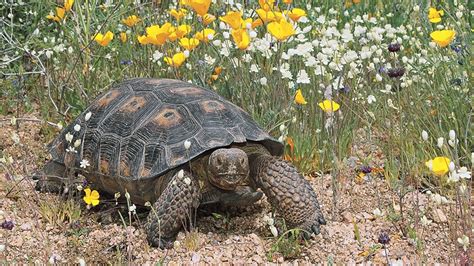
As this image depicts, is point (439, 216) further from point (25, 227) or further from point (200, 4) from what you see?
point (25, 227)

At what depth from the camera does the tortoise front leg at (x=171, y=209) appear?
14.1ft

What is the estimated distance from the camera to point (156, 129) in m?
4.57

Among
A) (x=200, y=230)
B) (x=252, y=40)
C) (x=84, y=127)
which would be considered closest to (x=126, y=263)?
(x=200, y=230)

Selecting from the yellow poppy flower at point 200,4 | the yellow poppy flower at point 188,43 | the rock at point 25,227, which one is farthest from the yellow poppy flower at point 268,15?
the rock at point 25,227

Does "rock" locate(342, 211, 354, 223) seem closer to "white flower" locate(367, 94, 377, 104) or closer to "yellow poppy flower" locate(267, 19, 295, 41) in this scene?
"white flower" locate(367, 94, 377, 104)

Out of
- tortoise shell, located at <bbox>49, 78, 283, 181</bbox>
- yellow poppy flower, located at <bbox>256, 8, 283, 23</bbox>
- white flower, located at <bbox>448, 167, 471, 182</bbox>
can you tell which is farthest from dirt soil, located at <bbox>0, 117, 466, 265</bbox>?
yellow poppy flower, located at <bbox>256, 8, 283, 23</bbox>

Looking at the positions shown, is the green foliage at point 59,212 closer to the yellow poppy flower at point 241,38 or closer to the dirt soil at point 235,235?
the dirt soil at point 235,235

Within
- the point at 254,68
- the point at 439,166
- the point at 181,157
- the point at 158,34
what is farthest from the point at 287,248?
the point at 158,34

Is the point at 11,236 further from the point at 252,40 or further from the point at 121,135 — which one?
the point at 252,40

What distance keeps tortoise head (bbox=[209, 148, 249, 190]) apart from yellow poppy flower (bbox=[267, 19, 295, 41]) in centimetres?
85

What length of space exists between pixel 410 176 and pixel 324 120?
71cm

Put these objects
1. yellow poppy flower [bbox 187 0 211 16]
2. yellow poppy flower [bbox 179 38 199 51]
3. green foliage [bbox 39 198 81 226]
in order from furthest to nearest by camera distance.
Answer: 1. yellow poppy flower [bbox 179 38 199 51]
2. yellow poppy flower [bbox 187 0 211 16]
3. green foliage [bbox 39 198 81 226]

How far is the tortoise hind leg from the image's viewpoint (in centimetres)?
516

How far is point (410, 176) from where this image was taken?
4.94 metres
